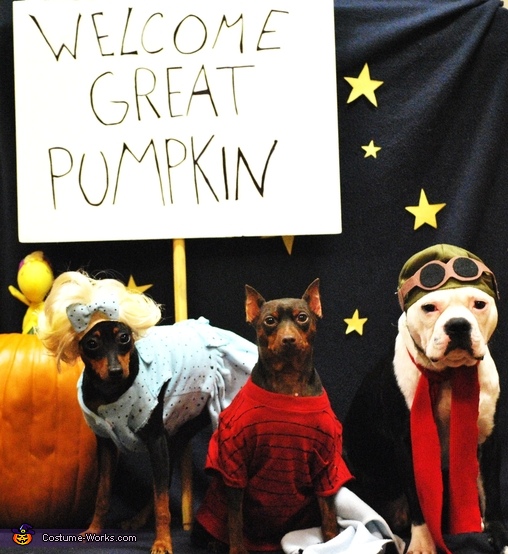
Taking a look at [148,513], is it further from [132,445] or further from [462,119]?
[462,119]

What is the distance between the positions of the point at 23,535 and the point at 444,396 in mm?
894

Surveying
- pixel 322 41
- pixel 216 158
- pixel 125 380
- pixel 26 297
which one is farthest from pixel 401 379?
pixel 26 297

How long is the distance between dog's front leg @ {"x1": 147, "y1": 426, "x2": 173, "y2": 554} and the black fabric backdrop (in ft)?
1.77

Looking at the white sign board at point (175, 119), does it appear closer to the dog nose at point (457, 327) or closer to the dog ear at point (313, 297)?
the dog ear at point (313, 297)

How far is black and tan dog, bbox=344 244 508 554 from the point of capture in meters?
1.46

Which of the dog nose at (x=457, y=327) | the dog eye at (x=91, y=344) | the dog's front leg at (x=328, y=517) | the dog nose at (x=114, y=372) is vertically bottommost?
the dog's front leg at (x=328, y=517)

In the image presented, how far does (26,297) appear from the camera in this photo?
6.42 ft

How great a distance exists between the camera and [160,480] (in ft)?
5.12

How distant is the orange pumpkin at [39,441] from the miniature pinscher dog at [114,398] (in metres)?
0.16

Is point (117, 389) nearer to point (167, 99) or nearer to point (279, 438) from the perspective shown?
point (279, 438)

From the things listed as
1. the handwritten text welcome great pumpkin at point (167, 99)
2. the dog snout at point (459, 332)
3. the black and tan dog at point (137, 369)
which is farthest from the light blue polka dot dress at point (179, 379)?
the dog snout at point (459, 332)

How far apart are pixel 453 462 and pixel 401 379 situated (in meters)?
0.19

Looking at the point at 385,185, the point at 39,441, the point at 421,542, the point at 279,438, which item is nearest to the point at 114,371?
the point at 279,438

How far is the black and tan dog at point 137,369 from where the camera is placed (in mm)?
1511
